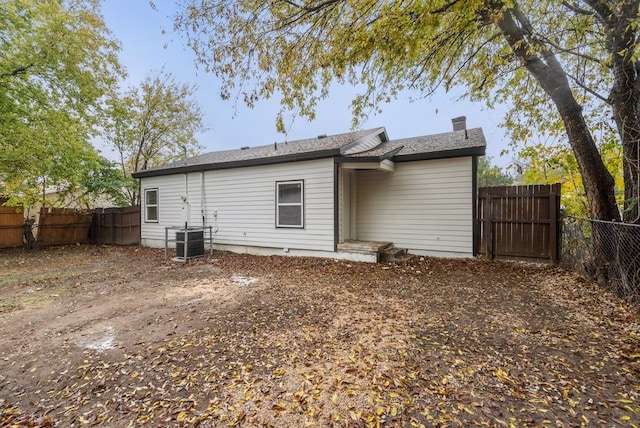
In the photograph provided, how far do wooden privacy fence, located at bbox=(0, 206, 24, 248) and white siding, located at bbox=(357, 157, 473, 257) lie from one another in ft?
38.1

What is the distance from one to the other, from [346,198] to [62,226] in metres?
10.9

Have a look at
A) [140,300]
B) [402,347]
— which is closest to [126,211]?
[140,300]

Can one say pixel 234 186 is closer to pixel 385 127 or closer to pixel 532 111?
pixel 385 127

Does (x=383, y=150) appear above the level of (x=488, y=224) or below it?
above

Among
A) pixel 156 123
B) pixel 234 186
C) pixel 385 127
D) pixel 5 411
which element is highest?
pixel 156 123

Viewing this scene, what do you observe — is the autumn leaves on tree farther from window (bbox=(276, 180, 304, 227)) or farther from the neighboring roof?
window (bbox=(276, 180, 304, 227))

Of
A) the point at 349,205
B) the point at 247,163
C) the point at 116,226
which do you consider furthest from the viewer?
the point at 116,226

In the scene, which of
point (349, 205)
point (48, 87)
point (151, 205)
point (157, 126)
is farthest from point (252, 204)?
point (157, 126)

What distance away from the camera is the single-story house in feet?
23.4

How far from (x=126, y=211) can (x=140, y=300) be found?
833 cm

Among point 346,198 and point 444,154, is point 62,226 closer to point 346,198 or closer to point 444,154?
point 346,198

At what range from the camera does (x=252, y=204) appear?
860cm

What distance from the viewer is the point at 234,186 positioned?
29.3ft

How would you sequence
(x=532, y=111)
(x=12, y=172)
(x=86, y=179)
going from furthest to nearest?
(x=86, y=179)
(x=12, y=172)
(x=532, y=111)
